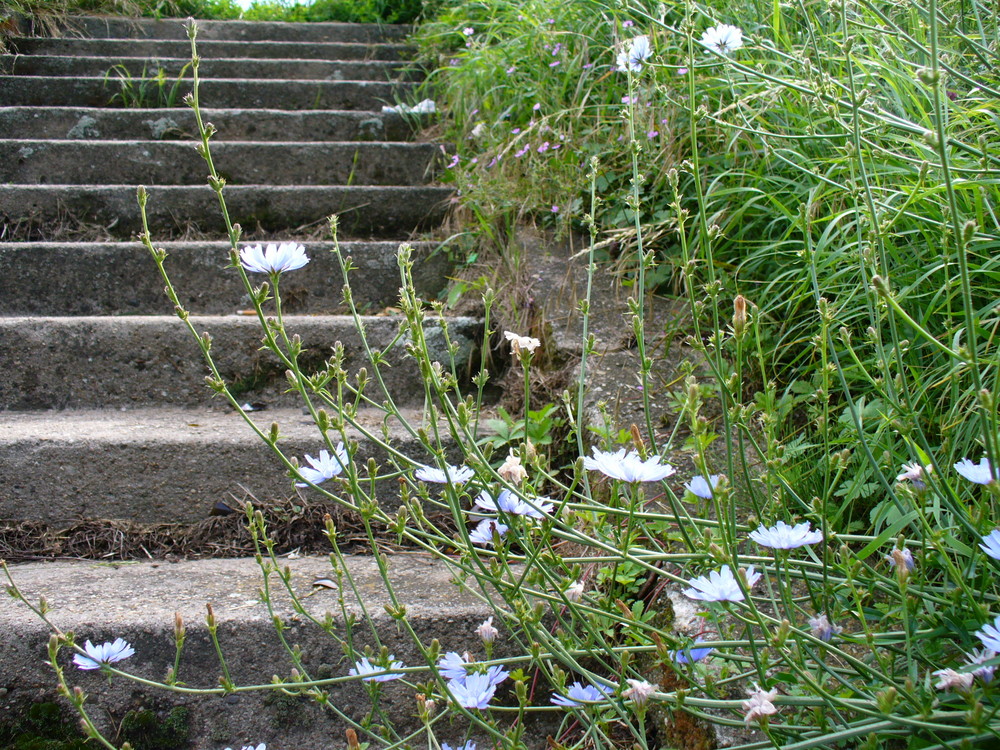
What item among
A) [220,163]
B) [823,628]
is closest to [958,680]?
[823,628]

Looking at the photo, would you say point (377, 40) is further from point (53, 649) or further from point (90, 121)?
point (53, 649)

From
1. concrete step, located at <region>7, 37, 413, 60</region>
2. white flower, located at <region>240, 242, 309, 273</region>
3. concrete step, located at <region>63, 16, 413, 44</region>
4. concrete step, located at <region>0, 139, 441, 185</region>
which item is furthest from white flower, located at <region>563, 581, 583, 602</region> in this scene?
concrete step, located at <region>63, 16, 413, 44</region>

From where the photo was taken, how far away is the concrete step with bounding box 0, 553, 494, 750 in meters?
1.33

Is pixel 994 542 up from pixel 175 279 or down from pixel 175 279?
up

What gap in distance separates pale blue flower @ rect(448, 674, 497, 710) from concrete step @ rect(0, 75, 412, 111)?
11.8 feet

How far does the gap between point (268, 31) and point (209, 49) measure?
0.68 m

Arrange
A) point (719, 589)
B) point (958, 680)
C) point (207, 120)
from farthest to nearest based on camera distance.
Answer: point (207, 120)
point (719, 589)
point (958, 680)

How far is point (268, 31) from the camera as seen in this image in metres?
5.29

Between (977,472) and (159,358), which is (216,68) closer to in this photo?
(159,358)

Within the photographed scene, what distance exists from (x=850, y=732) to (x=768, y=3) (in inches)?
96.4

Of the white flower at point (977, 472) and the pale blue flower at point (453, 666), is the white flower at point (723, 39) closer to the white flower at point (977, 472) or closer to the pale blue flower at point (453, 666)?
the white flower at point (977, 472)

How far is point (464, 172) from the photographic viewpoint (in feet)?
9.73

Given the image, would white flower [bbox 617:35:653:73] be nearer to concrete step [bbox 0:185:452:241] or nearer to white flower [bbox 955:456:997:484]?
white flower [bbox 955:456:997:484]

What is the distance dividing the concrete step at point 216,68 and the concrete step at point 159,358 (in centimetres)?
244
